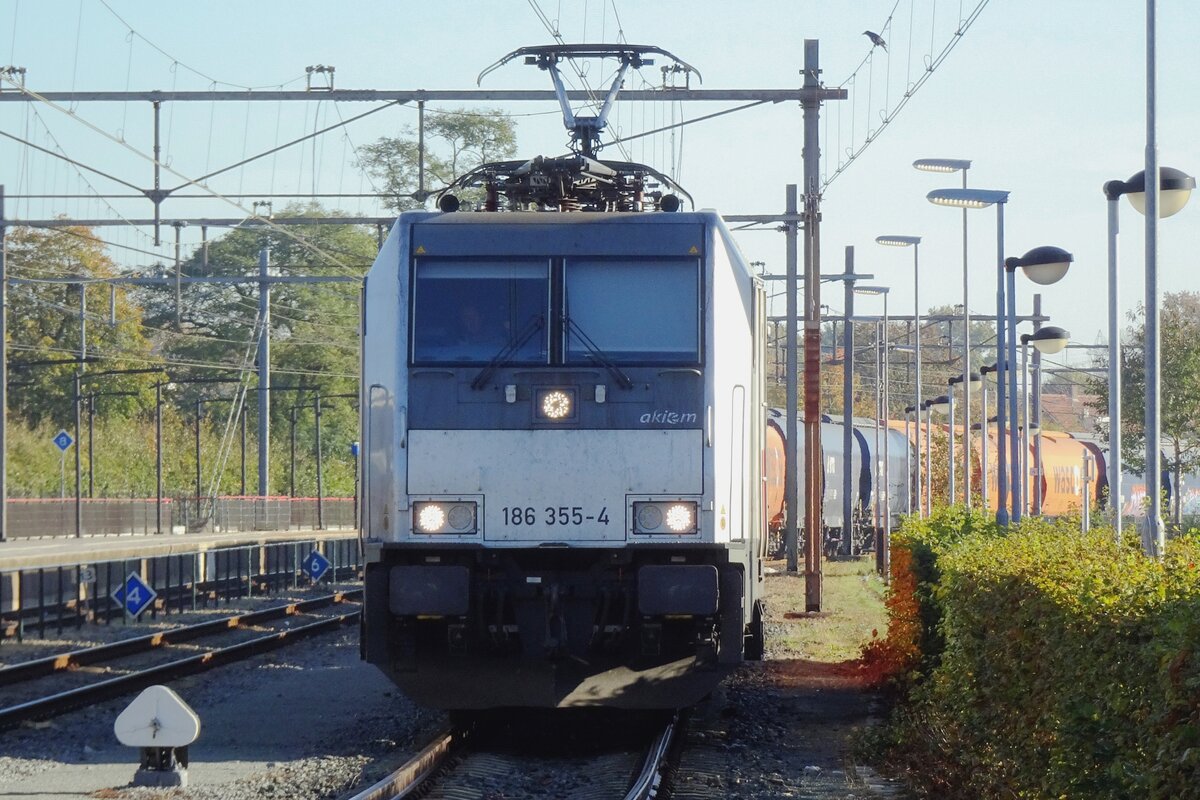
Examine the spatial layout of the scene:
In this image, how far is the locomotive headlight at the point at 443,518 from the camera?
1134 cm

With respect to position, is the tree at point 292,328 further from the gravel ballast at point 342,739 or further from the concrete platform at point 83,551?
the gravel ballast at point 342,739

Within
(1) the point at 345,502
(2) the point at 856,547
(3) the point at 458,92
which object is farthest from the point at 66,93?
(1) the point at 345,502

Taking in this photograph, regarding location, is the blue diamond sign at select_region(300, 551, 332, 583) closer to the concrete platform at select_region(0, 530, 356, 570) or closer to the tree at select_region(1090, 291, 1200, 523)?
the concrete platform at select_region(0, 530, 356, 570)

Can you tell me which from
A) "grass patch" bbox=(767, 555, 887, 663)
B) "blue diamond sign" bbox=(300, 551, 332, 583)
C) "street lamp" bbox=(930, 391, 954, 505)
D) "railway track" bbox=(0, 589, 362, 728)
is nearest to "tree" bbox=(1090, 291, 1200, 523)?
"street lamp" bbox=(930, 391, 954, 505)

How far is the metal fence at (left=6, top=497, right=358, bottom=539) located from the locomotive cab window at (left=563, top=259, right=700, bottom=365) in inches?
1519

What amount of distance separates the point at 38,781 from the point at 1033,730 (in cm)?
683

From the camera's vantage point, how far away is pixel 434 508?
11367 mm

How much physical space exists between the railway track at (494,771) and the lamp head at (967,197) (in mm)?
12388

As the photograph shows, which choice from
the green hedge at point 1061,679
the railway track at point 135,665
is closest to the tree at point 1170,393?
the railway track at point 135,665

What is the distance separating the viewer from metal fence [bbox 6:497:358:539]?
48125 millimetres

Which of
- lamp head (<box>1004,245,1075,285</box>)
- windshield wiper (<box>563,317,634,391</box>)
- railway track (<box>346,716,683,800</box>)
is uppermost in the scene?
lamp head (<box>1004,245,1075,285</box>)

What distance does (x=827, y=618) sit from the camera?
2455cm

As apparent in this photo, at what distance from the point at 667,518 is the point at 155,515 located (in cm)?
4798

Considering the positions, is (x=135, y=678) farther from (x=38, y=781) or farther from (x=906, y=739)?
(x=906, y=739)
